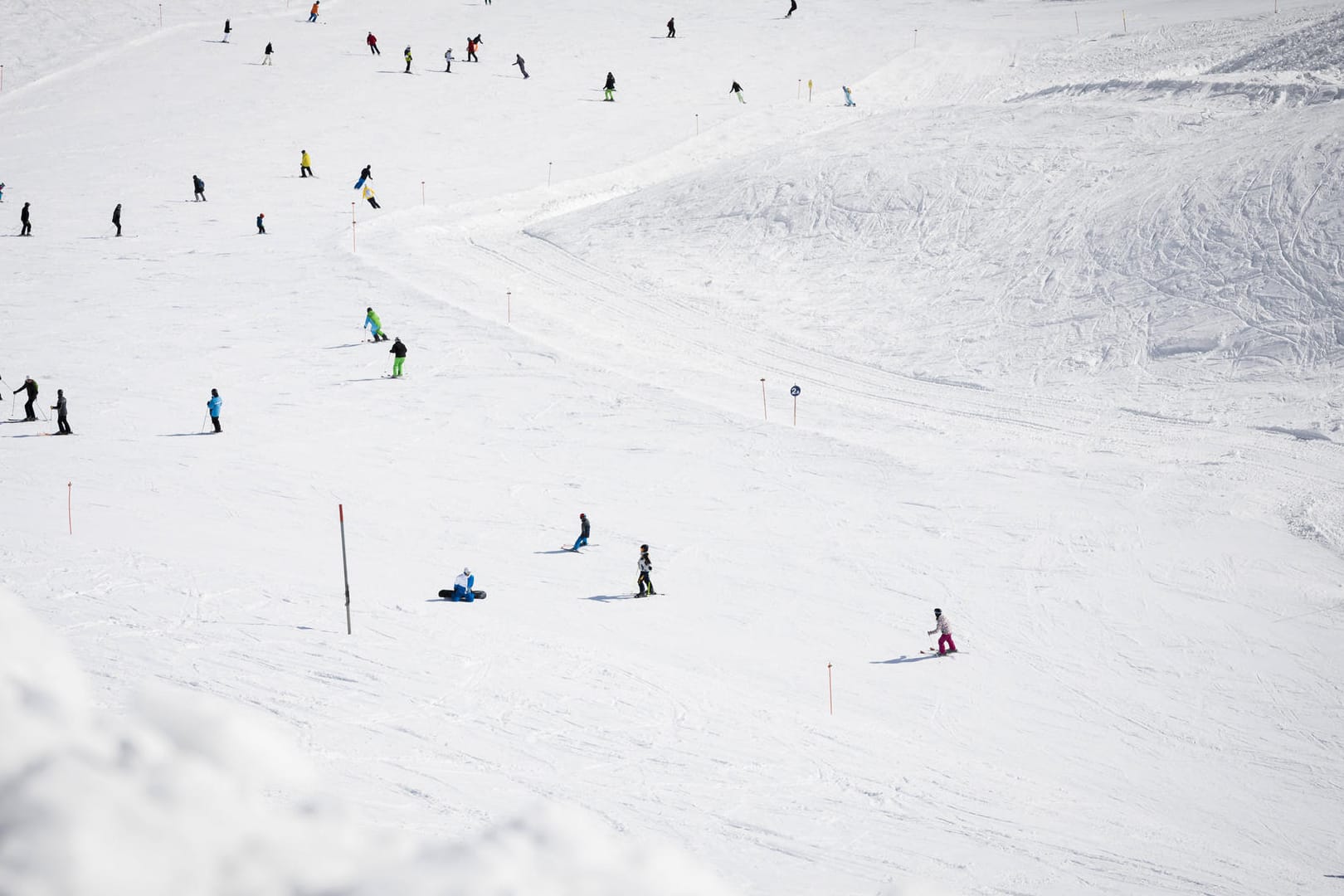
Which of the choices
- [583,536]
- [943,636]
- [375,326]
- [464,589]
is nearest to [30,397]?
[375,326]

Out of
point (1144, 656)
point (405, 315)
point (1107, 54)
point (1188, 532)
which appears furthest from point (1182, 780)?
point (1107, 54)

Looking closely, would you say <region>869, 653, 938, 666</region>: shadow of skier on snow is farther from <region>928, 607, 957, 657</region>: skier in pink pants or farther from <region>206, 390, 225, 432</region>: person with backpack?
<region>206, 390, 225, 432</region>: person with backpack

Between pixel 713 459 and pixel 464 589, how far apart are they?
27.9ft

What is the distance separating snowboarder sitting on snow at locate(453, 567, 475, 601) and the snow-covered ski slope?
51 cm

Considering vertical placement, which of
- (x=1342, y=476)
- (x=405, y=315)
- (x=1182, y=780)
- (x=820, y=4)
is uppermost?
(x=820, y=4)

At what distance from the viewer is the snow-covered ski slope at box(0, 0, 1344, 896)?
13273 millimetres

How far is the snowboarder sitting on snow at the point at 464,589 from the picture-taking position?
63.4ft

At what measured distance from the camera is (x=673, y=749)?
14477 mm

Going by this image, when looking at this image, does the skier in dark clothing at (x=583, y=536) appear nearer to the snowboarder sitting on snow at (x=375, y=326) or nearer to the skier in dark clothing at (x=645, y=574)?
the skier in dark clothing at (x=645, y=574)

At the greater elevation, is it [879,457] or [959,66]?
[959,66]

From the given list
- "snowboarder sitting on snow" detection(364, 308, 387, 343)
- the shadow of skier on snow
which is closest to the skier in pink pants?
the shadow of skier on snow

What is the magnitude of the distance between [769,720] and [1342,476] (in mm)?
15688

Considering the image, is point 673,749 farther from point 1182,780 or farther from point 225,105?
point 225,105

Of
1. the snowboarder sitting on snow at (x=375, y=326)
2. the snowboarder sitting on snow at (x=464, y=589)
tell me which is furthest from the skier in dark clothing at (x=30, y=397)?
the snowboarder sitting on snow at (x=464, y=589)
